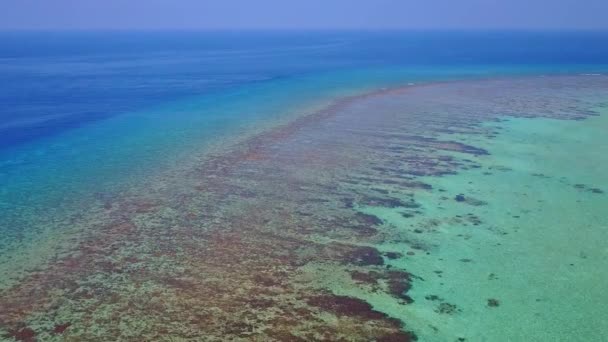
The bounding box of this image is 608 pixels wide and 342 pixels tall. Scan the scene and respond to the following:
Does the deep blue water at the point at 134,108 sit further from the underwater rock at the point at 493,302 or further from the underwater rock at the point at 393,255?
the underwater rock at the point at 493,302

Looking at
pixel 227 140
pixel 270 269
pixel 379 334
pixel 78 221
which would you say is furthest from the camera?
pixel 227 140

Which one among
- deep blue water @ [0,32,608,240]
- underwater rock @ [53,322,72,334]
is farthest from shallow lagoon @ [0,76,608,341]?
deep blue water @ [0,32,608,240]

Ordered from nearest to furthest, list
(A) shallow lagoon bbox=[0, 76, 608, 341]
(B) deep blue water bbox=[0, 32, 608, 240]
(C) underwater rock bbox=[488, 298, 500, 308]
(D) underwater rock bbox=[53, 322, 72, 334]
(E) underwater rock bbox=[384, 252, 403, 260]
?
(D) underwater rock bbox=[53, 322, 72, 334] → (A) shallow lagoon bbox=[0, 76, 608, 341] → (C) underwater rock bbox=[488, 298, 500, 308] → (E) underwater rock bbox=[384, 252, 403, 260] → (B) deep blue water bbox=[0, 32, 608, 240]

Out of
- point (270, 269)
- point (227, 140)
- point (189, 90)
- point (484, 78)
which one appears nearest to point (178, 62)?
point (189, 90)

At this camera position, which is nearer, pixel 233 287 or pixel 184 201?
pixel 233 287

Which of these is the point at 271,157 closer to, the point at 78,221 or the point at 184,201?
the point at 184,201

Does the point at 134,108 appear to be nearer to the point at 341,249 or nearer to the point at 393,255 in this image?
the point at 341,249

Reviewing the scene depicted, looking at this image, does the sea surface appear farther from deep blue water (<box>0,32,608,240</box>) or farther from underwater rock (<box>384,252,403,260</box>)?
deep blue water (<box>0,32,608,240</box>)

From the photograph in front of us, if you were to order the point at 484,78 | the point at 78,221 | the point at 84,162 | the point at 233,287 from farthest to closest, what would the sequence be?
the point at 484,78
the point at 84,162
the point at 78,221
the point at 233,287
